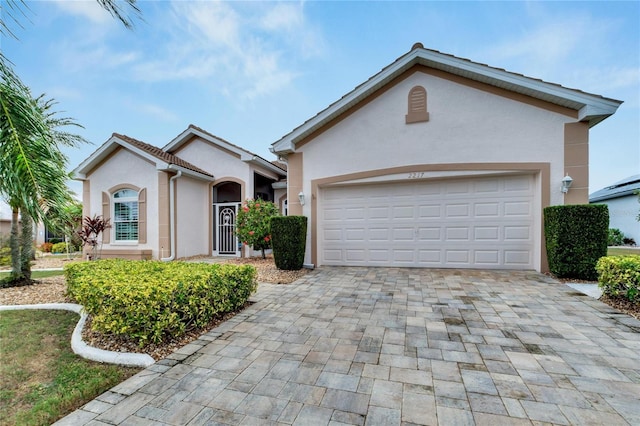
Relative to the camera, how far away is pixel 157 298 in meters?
3.43

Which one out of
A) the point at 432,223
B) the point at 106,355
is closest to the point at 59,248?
the point at 106,355

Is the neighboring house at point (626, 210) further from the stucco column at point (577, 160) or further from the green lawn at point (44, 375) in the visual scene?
the green lawn at point (44, 375)

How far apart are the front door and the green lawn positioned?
8.07 m

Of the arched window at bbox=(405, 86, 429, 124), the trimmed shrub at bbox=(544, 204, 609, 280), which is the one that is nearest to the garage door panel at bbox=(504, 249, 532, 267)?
the trimmed shrub at bbox=(544, 204, 609, 280)

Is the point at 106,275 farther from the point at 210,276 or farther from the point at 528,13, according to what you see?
the point at 528,13

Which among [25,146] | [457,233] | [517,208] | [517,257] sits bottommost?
[517,257]

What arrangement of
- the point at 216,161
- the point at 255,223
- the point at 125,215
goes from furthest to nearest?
the point at 216,161
the point at 125,215
the point at 255,223

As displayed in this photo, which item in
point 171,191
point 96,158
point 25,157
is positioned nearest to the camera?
point 25,157

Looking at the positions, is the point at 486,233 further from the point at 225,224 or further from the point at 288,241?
the point at 225,224

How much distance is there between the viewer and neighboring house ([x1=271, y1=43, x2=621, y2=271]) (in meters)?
7.22

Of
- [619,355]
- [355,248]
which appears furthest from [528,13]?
[619,355]

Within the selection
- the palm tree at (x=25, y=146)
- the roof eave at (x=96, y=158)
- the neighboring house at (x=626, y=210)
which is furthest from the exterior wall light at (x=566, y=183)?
the roof eave at (x=96, y=158)

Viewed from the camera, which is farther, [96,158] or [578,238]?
[96,158]

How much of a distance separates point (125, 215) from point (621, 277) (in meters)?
15.1
